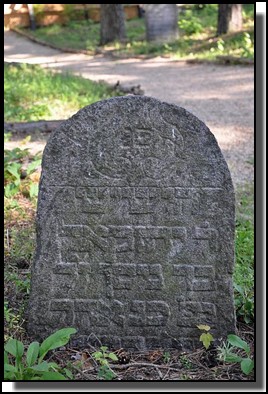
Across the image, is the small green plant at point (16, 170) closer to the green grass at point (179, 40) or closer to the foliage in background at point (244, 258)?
the foliage in background at point (244, 258)

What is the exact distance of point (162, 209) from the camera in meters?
3.35

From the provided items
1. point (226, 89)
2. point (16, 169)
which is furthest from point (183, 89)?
point (16, 169)

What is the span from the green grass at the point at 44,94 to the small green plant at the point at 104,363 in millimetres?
5491

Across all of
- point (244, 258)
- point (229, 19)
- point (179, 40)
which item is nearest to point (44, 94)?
point (244, 258)

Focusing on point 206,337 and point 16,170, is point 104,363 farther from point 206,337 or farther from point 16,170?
point 16,170

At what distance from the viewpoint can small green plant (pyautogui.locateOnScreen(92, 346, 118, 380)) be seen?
3.18 m

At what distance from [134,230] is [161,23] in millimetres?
15555

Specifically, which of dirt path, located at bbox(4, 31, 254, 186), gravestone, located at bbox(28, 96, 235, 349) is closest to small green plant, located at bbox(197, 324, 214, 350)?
gravestone, located at bbox(28, 96, 235, 349)

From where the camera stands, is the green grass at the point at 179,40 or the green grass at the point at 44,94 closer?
the green grass at the point at 44,94

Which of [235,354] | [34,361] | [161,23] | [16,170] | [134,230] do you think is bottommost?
[235,354]

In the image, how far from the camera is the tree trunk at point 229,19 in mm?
16714

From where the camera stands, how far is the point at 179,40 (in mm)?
17812

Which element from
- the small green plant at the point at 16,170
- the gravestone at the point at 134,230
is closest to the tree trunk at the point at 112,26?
the small green plant at the point at 16,170

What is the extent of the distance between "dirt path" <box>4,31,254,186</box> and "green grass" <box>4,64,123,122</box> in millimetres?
970
